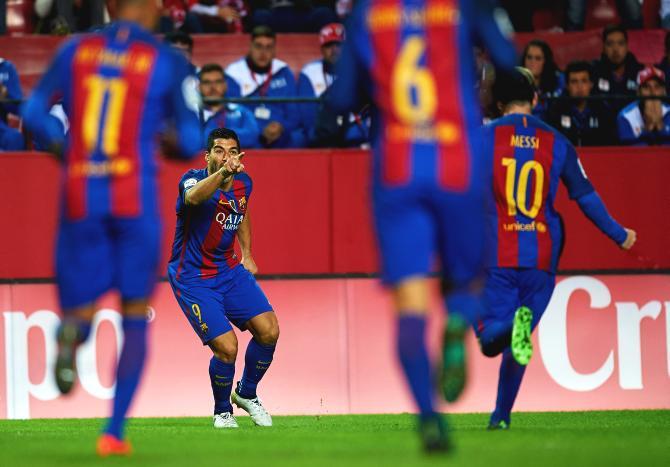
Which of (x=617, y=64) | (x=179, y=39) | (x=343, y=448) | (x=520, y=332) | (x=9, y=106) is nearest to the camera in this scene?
(x=343, y=448)

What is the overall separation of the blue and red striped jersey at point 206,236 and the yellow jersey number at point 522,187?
8.57 feet

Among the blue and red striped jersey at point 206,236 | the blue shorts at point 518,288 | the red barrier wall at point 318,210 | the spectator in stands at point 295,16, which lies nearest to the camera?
the blue shorts at point 518,288

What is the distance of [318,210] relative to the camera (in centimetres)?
1245

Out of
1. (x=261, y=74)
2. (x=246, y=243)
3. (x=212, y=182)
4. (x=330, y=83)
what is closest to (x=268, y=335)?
(x=246, y=243)

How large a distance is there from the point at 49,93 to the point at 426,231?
1817 millimetres

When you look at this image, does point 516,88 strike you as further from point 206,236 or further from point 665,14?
point 665,14

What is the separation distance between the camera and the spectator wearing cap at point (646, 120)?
12695mm

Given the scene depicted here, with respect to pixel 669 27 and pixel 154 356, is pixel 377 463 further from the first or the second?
pixel 669 27

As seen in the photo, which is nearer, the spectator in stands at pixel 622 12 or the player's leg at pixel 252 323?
the player's leg at pixel 252 323

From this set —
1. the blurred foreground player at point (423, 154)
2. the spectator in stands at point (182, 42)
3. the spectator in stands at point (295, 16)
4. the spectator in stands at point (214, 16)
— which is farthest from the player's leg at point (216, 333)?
the spectator in stands at point (214, 16)

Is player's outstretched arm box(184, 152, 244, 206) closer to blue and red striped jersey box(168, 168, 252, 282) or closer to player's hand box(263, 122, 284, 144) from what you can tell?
blue and red striped jersey box(168, 168, 252, 282)

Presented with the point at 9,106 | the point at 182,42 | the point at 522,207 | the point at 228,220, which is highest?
the point at 182,42

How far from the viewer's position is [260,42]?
1334cm

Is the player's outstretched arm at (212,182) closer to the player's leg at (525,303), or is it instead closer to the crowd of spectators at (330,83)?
the player's leg at (525,303)
